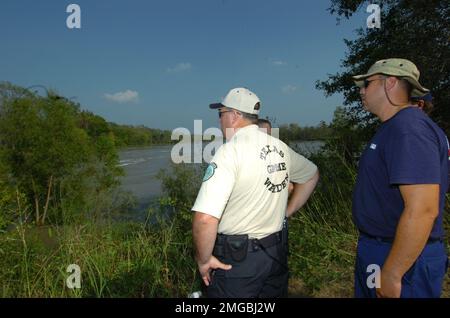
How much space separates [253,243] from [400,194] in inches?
34.5

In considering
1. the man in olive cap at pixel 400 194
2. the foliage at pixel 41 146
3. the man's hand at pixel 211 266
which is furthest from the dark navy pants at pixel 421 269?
the foliage at pixel 41 146

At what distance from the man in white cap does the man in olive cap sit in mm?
497

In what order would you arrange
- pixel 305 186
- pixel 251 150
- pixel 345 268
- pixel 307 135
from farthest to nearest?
pixel 307 135, pixel 345 268, pixel 305 186, pixel 251 150

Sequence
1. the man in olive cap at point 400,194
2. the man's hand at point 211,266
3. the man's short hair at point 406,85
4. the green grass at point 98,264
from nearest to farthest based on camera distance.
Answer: the man in olive cap at point 400,194 < the man's short hair at point 406,85 < the man's hand at point 211,266 < the green grass at point 98,264

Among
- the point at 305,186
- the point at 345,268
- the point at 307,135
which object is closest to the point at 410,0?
the point at 307,135

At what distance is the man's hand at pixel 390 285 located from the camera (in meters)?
1.72

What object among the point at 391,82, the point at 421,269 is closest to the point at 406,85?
the point at 391,82

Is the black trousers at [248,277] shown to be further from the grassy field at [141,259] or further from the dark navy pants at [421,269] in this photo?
the grassy field at [141,259]

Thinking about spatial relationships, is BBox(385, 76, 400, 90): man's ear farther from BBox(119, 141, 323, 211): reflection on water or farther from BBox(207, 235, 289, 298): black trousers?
BBox(119, 141, 323, 211): reflection on water

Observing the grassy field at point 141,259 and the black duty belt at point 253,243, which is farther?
the grassy field at point 141,259

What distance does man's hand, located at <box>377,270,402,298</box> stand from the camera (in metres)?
1.72

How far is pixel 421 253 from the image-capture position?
185 centimetres
